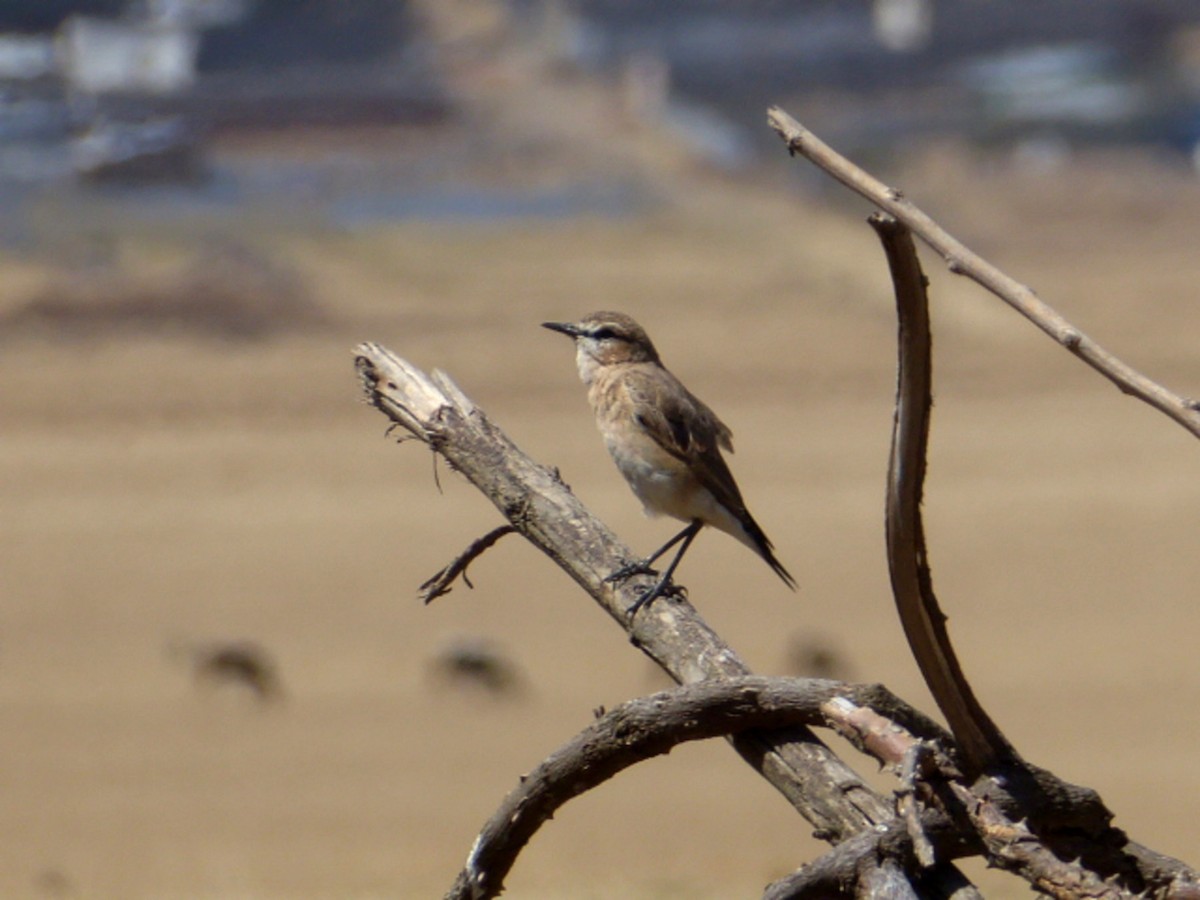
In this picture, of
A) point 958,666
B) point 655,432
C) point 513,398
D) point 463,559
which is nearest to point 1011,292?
point 958,666

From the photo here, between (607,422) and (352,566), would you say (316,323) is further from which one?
(607,422)

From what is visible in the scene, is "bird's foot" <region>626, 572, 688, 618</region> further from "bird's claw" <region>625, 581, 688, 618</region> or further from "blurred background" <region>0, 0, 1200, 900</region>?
"blurred background" <region>0, 0, 1200, 900</region>

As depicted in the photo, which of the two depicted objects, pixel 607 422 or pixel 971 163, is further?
pixel 971 163

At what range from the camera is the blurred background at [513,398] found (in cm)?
1288

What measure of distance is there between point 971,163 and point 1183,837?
1202 inches

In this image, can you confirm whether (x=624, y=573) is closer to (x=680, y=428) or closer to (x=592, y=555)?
(x=592, y=555)

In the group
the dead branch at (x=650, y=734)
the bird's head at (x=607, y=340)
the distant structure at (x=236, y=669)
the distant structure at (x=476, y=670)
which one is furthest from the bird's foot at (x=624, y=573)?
the distant structure at (x=236, y=669)

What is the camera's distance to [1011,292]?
201 cm

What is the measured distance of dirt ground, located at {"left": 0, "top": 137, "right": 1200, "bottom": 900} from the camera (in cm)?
1210

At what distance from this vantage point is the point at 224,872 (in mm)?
11062

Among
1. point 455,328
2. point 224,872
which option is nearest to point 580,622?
point 224,872

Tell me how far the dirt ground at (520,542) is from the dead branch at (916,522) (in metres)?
6.10

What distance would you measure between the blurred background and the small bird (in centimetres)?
164

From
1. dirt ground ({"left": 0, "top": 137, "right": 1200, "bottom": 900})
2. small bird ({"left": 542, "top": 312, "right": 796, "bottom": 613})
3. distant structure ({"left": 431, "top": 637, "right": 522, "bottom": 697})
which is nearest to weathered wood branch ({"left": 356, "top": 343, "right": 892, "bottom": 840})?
small bird ({"left": 542, "top": 312, "right": 796, "bottom": 613})
